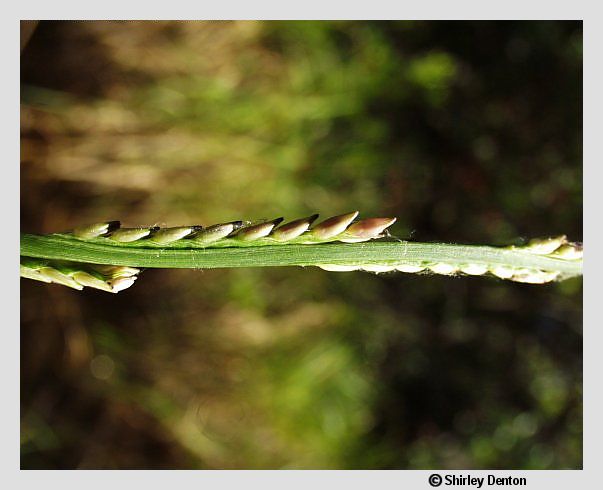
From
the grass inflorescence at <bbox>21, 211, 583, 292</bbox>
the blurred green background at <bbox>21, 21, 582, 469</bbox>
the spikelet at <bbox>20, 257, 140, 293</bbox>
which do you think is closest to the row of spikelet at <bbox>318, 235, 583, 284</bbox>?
the grass inflorescence at <bbox>21, 211, 583, 292</bbox>

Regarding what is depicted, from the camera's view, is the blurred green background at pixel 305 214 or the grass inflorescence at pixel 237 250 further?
the blurred green background at pixel 305 214

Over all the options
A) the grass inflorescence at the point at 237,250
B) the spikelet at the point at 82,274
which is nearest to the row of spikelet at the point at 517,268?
the grass inflorescence at the point at 237,250

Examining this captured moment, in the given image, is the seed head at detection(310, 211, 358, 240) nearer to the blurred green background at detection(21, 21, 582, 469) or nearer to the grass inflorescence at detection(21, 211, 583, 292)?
the grass inflorescence at detection(21, 211, 583, 292)

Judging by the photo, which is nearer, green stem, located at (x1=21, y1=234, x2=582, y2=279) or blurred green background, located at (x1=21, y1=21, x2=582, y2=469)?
green stem, located at (x1=21, y1=234, x2=582, y2=279)

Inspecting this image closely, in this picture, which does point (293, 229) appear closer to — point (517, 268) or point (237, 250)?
point (237, 250)

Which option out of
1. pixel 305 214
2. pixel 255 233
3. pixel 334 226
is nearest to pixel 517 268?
pixel 334 226

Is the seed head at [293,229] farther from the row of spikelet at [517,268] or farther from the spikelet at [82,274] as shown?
the spikelet at [82,274]
